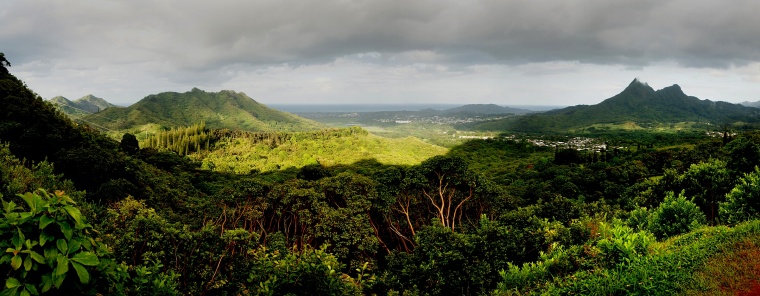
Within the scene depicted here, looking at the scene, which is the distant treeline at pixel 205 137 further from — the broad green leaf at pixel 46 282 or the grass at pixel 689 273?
the grass at pixel 689 273

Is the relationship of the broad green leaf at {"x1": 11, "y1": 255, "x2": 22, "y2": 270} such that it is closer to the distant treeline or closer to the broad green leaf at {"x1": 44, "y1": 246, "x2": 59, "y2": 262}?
the broad green leaf at {"x1": 44, "y1": 246, "x2": 59, "y2": 262}

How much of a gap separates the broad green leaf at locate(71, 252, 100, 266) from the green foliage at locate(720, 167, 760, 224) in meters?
16.4

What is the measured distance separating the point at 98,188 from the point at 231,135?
125 meters

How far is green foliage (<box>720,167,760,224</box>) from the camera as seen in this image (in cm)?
1143

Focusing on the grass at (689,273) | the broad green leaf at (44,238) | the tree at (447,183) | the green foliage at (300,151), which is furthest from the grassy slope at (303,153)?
the broad green leaf at (44,238)

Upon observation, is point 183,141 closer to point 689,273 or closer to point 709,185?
point 709,185

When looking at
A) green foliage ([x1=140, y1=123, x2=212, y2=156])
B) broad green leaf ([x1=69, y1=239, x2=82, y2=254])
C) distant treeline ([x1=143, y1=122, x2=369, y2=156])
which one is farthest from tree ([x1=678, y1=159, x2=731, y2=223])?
distant treeline ([x1=143, y1=122, x2=369, y2=156])

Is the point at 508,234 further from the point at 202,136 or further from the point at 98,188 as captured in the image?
the point at 202,136

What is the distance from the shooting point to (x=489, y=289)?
443 inches

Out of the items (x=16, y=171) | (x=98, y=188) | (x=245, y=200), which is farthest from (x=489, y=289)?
(x=98, y=188)

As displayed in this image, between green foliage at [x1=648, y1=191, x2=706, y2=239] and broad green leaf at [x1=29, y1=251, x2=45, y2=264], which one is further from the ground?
broad green leaf at [x1=29, y1=251, x2=45, y2=264]

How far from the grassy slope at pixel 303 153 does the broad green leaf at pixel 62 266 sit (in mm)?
113207

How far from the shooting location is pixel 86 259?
3.59m

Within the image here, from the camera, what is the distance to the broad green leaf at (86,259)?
356 centimetres
